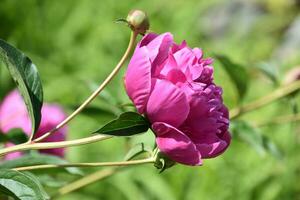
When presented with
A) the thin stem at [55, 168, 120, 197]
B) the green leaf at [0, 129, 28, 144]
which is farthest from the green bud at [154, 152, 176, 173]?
the thin stem at [55, 168, 120, 197]

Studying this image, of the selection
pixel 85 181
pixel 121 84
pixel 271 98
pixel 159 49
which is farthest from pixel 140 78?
pixel 121 84

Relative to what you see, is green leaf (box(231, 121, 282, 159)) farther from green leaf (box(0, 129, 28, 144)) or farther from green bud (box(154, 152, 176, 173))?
green bud (box(154, 152, 176, 173))

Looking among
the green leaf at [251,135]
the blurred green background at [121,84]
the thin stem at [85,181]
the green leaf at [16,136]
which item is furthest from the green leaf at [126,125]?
the blurred green background at [121,84]

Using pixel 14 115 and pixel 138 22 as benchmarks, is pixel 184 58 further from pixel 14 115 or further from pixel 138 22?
pixel 14 115

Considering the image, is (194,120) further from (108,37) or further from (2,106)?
(108,37)

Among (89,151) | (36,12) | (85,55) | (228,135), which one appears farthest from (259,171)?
(228,135)

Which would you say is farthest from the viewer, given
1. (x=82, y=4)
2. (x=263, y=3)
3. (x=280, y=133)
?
(x=263, y=3)

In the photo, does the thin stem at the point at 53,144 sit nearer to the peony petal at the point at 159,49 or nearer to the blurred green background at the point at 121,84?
the peony petal at the point at 159,49
